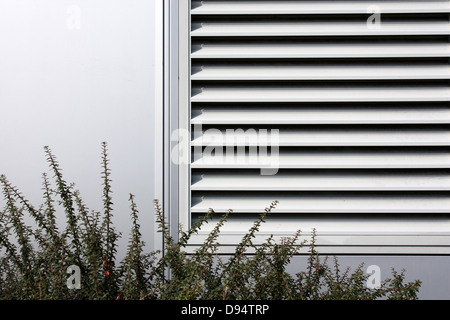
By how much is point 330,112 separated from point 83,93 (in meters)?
1.21

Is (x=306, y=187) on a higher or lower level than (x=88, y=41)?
lower

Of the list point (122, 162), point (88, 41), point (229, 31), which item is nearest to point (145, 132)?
point (122, 162)

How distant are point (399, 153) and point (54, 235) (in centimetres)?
159

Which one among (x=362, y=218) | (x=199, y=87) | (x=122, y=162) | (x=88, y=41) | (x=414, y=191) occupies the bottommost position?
(x=362, y=218)

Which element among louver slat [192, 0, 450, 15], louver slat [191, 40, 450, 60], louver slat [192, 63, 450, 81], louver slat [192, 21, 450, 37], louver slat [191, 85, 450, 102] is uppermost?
louver slat [192, 0, 450, 15]

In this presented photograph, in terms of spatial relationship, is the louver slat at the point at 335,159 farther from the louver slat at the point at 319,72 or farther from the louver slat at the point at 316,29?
the louver slat at the point at 316,29

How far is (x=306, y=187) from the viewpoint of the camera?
1.96 metres

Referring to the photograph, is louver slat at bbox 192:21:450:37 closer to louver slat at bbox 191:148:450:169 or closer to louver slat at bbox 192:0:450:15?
louver slat at bbox 192:0:450:15

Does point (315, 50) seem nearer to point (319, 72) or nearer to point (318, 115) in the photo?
point (319, 72)

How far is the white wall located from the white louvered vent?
238 mm

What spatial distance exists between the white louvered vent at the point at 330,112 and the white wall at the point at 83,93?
24 cm

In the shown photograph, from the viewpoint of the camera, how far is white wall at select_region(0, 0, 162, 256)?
76.7 inches

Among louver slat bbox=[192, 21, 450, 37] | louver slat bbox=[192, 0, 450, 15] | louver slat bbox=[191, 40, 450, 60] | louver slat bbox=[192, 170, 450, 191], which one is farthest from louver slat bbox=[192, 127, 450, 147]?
louver slat bbox=[192, 0, 450, 15]

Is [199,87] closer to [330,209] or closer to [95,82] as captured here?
[95,82]
